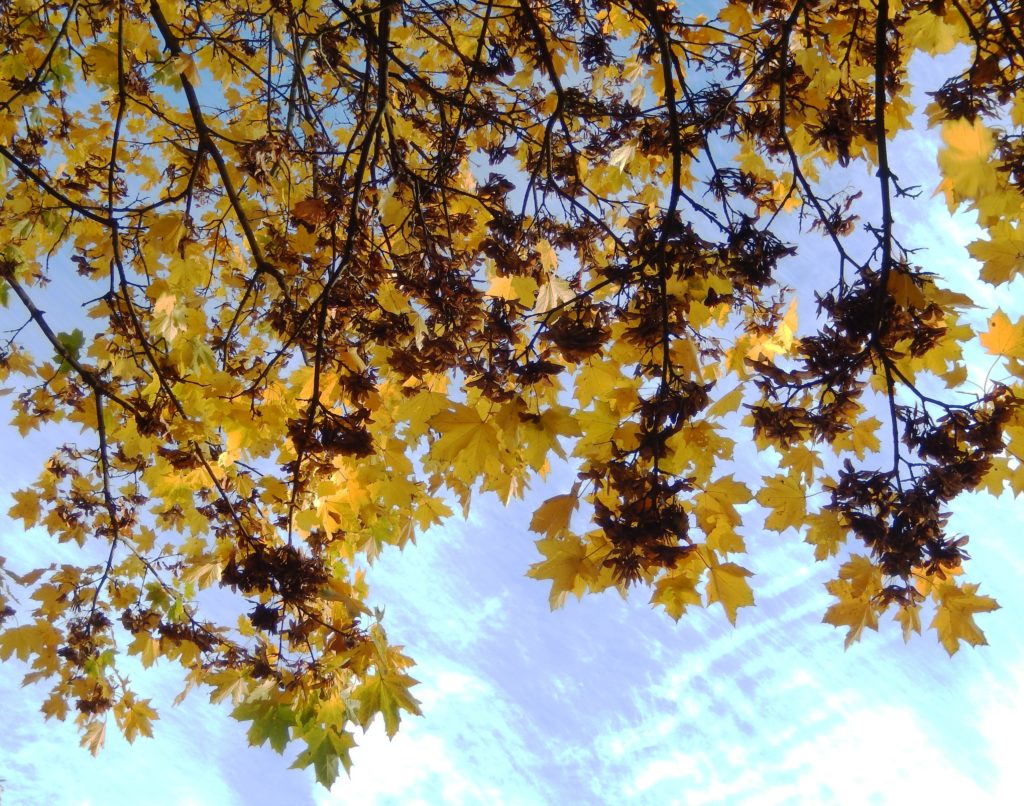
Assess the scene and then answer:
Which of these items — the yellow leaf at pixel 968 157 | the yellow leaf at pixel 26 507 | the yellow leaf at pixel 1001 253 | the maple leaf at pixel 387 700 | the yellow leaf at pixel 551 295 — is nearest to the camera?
the yellow leaf at pixel 968 157

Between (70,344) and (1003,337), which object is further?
(70,344)

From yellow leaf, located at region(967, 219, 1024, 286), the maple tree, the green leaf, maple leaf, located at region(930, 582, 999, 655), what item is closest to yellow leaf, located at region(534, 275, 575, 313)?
the maple tree

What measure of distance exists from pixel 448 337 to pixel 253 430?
975mm

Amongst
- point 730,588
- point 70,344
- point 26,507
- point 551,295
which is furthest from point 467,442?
point 26,507

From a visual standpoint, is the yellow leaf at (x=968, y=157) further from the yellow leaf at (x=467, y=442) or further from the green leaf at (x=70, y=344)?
the green leaf at (x=70, y=344)

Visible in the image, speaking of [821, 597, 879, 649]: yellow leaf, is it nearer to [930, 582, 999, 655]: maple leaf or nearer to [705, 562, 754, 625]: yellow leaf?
[930, 582, 999, 655]: maple leaf

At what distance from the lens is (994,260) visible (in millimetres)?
2254

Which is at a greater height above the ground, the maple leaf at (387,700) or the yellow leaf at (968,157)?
the yellow leaf at (968,157)

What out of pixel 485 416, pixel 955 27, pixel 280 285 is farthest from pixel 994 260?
pixel 280 285

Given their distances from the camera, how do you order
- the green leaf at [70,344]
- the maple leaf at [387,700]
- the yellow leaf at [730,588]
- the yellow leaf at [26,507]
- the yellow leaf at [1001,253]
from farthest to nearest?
the yellow leaf at [26,507], the green leaf at [70,344], the maple leaf at [387,700], the yellow leaf at [1001,253], the yellow leaf at [730,588]

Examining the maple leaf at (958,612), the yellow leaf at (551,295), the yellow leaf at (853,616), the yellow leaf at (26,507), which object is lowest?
the maple leaf at (958,612)

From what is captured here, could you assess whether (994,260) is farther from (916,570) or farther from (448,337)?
(448,337)

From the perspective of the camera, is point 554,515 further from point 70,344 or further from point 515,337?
point 70,344

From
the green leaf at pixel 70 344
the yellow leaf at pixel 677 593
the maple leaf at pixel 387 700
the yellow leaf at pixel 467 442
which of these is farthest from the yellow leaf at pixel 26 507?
the yellow leaf at pixel 677 593
